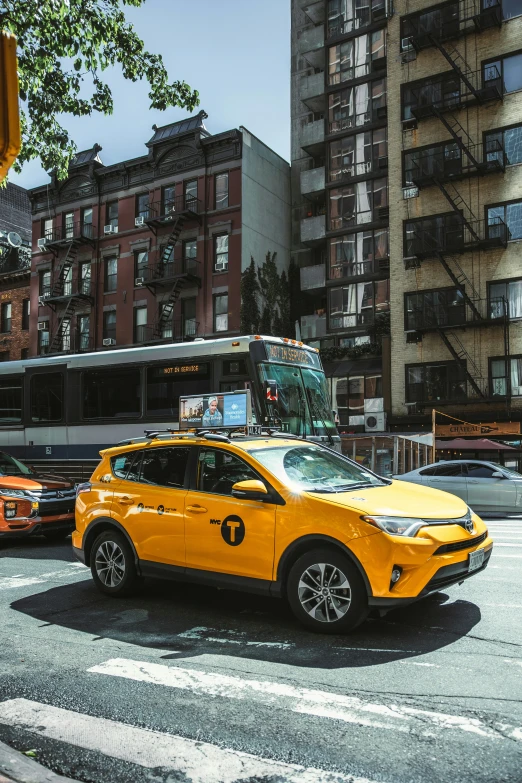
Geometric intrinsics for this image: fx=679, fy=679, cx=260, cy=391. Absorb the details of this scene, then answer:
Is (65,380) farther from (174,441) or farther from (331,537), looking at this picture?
(331,537)

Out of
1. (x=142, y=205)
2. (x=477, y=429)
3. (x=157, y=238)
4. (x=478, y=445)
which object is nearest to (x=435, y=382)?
(x=477, y=429)

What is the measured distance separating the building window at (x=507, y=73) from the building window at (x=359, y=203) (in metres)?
6.56

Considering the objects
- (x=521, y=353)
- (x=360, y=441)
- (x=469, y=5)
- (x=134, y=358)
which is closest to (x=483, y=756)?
(x=134, y=358)

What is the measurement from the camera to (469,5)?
31281 mm

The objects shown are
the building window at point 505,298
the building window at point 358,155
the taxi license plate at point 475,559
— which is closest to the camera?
the taxi license plate at point 475,559

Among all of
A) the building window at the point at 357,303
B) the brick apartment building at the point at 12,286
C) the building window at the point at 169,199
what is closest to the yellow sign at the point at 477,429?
the building window at the point at 357,303

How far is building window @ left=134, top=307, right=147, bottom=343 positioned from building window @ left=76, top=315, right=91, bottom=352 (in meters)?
3.35

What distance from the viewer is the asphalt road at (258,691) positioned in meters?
3.46

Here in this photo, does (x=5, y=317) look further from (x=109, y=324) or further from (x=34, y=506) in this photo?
(x=34, y=506)

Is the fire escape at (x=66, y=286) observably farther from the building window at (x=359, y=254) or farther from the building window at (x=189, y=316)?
the building window at (x=359, y=254)

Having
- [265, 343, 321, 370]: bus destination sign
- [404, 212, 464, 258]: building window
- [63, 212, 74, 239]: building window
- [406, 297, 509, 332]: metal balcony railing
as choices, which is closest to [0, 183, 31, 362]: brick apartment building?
[63, 212, 74, 239]: building window

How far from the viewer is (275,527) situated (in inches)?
235

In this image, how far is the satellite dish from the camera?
44.3 metres

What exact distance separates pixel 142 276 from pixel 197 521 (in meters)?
32.9
